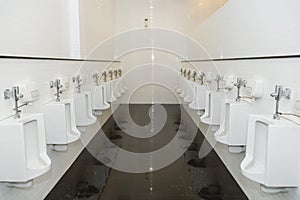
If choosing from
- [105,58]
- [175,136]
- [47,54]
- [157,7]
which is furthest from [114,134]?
[157,7]

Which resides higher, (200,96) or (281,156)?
(200,96)

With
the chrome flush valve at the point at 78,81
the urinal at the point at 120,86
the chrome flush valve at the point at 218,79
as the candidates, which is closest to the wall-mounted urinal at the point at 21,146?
the chrome flush valve at the point at 78,81

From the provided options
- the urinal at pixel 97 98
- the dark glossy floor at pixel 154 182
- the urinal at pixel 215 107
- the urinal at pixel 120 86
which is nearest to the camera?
the dark glossy floor at pixel 154 182

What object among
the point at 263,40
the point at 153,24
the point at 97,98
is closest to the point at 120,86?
the point at 153,24

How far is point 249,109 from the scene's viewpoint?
217cm

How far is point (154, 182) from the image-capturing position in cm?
262

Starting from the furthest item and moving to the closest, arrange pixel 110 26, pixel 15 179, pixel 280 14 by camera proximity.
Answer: pixel 110 26 → pixel 280 14 → pixel 15 179

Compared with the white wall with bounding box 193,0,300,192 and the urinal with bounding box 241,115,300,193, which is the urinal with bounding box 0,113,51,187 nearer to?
the urinal with bounding box 241,115,300,193

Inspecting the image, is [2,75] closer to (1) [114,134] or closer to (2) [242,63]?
(2) [242,63]

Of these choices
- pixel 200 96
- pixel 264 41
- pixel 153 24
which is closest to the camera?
pixel 264 41

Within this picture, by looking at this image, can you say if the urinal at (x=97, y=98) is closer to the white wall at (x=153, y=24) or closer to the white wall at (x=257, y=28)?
the white wall at (x=257, y=28)

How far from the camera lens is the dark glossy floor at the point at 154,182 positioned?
7.71 feet

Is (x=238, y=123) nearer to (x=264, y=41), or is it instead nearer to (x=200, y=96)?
(x=264, y=41)

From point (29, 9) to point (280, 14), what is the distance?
1.86 metres
